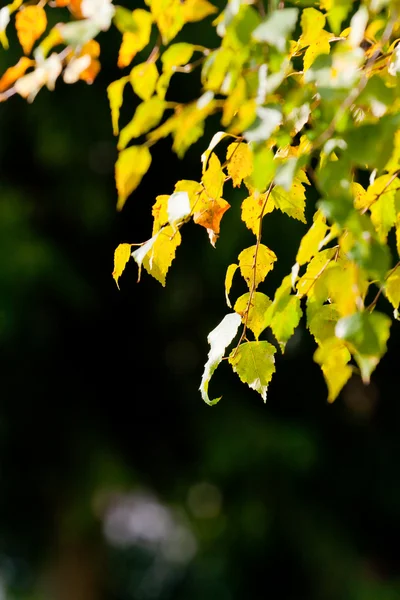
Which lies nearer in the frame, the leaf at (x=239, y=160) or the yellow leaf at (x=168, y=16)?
the yellow leaf at (x=168, y=16)

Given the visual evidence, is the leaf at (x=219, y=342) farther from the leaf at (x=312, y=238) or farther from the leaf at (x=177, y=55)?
the leaf at (x=177, y=55)

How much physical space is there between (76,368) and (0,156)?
3.51 ft

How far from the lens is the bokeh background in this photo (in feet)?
13.9

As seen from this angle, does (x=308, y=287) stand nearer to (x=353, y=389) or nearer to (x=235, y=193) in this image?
(x=235, y=193)

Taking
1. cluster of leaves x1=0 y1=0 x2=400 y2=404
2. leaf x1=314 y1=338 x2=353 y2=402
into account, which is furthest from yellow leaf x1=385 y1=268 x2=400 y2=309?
leaf x1=314 y1=338 x2=353 y2=402

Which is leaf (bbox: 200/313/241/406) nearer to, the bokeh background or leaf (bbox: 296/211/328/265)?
leaf (bbox: 296/211/328/265)

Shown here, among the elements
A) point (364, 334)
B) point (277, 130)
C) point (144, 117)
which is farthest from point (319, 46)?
point (364, 334)

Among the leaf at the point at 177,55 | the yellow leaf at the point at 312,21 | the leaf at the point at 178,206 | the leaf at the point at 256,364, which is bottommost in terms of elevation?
the leaf at the point at 256,364

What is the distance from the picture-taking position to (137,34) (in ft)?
2.53

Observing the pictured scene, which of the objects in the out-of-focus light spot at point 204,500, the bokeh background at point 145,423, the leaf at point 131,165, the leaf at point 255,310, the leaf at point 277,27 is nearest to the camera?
the leaf at point 277,27

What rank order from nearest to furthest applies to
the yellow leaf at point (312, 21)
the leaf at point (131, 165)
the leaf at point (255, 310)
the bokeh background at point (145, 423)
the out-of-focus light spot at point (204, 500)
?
the leaf at point (131, 165), the yellow leaf at point (312, 21), the leaf at point (255, 310), the bokeh background at point (145, 423), the out-of-focus light spot at point (204, 500)

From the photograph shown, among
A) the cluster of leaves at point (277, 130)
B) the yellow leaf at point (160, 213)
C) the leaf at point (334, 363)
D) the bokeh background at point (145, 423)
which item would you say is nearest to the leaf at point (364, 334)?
the cluster of leaves at point (277, 130)

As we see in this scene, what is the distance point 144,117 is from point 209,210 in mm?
208

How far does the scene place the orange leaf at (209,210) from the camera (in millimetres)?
947
